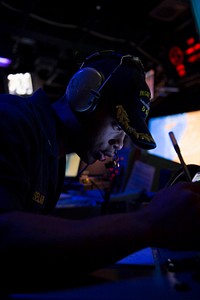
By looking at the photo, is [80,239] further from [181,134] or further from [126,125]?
[181,134]

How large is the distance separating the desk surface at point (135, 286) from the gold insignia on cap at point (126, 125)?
A: 0.30 m

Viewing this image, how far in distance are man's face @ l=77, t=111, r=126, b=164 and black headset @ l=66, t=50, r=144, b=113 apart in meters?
0.04

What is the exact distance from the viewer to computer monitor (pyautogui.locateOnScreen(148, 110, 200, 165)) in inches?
69.0

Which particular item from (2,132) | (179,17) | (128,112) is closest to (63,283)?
(2,132)

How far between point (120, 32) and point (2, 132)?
5128mm

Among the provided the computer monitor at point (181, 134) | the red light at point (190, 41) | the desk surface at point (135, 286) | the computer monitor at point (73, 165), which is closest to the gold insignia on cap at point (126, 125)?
the desk surface at point (135, 286)

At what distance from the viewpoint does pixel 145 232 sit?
455 millimetres

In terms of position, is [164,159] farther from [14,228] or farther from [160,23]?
[160,23]

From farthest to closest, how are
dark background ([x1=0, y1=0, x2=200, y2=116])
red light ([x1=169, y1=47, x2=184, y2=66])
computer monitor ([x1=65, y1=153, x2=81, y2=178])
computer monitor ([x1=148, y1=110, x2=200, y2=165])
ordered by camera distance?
1. red light ([x1=169, y1=47, x2=184, y2=66])
2. dark background ([x1=0, y1=0, x2=200, y2=116])
3. computer monitor ([x1=65, y1=153, x2=81, y2=178])
4. computer monitor ([x1=148, y1=110, x2=200, y2=165])

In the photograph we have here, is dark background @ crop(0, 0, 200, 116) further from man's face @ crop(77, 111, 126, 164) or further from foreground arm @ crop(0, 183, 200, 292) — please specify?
foreground arm @ crop(0, 183, 200, 292)

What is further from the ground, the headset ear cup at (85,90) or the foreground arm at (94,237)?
the headset ear cup at (85,90)

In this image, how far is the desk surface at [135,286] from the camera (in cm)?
46

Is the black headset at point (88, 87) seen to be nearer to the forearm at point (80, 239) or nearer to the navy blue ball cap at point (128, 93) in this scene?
the navy blue ball cap at point (128, 93)

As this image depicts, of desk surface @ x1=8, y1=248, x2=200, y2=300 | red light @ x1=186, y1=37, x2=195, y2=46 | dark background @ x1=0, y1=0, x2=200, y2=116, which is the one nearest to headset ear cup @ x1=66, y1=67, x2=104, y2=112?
desk surface @ x1=8, y1=248, x2=200, y2=300
